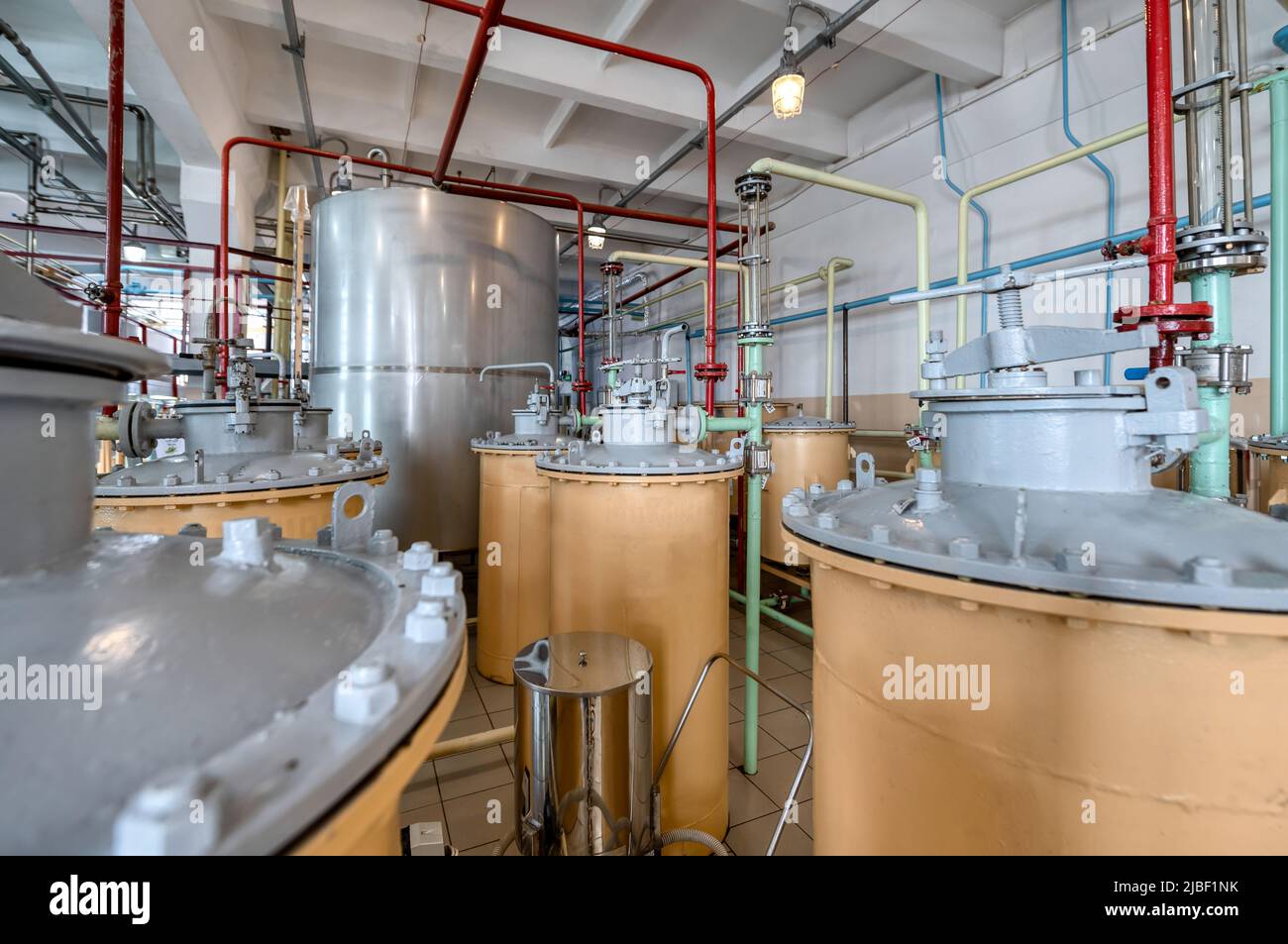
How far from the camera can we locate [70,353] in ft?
1.94

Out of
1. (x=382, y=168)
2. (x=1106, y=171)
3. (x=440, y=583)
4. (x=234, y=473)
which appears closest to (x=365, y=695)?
(x=440, y=583)

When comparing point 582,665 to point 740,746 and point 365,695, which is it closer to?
point 365,695

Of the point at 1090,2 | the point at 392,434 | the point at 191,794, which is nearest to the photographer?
the point at 191,794

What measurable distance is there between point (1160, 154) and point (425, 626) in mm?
1385

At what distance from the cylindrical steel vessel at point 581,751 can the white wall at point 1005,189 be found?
2.44 m

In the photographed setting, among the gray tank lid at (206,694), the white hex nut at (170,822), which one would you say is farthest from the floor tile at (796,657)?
the white hex nut at (170,822)

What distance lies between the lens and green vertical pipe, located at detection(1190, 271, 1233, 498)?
122cm

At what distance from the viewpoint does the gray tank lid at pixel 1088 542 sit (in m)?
0.70

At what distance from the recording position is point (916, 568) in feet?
2.80

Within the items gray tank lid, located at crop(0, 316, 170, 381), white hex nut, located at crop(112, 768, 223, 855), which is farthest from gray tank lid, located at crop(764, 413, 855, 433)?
white hex nut, located at crop(112, 768, 223, 855)
